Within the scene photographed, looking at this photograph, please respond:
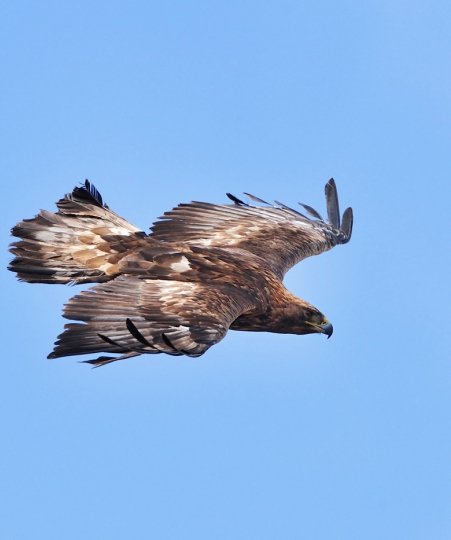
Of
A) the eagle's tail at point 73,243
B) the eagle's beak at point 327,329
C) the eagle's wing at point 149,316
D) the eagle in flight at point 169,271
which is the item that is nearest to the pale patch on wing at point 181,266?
the eagle in flight at point 169,271

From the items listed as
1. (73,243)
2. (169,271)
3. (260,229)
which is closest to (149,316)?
(169,271)

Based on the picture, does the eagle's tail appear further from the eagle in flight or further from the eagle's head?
the eagle's head

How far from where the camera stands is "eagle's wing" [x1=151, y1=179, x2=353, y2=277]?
→ 19.9 meters

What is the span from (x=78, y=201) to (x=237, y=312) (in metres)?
3.35

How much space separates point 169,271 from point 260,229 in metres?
3.72

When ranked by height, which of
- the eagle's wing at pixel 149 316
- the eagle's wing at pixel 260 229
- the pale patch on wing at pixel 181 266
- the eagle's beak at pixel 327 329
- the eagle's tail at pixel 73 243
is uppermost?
the eagle's wing at pixel 260 229

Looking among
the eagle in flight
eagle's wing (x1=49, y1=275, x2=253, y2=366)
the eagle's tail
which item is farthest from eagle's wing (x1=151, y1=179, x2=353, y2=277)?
eagle's wing (x1=49, y1=275, x2=253, y2=366)

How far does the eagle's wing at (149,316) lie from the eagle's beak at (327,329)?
1778 mm

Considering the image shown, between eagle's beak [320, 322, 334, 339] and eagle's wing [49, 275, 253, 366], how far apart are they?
5.83ft

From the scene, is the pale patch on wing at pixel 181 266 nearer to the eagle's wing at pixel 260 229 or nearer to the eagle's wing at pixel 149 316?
the eagle's wing at pixel 149 316

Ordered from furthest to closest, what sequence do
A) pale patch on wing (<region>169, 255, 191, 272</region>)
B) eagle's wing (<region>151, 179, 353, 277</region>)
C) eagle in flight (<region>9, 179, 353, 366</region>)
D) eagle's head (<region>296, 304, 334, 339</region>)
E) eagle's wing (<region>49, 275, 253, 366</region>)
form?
1. eagle's wing (<region>151, 179, 353, 277</region>)
2. eagle's head (<region>296, 304, 334, 339</region>)
3. pale patch on wing (<region>169, 255, 191, 272</region>)
4. eagle in flight (<region>9, 179, 353, 366</region>)
5. eagle's wing (<region>49, 275, 253, 366</region>)

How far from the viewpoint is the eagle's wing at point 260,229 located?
1994cm

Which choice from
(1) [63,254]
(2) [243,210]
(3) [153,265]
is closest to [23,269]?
(1) [63,254]

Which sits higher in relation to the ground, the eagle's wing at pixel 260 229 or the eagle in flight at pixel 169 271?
the eagle's wing at pixel 260 229
